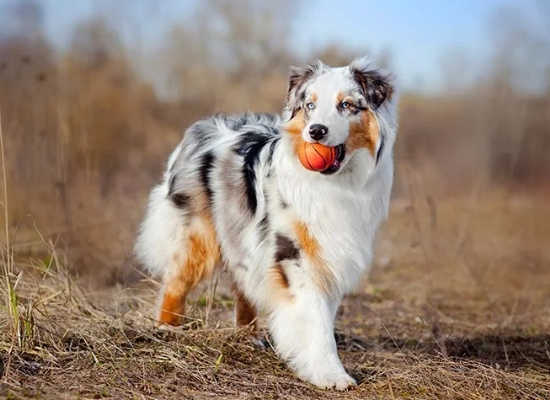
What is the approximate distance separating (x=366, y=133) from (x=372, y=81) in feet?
1.08

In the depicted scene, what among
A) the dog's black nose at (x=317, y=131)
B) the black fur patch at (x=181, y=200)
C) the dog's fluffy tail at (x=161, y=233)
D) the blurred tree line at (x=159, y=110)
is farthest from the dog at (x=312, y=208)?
the blurred tree line at (x=159, y=110)

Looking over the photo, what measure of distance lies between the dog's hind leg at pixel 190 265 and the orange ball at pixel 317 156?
113 centimetres

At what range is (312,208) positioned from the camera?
4.82 meters

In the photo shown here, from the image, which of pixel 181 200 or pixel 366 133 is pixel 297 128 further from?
pixel 181 200

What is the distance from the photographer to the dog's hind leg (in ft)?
18.4

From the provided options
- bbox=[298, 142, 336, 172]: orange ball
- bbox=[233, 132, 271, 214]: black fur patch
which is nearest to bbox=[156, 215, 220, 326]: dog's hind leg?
bbox=[233, 132, 271, 214]: black fur patch

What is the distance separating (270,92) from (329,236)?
29.9 ft

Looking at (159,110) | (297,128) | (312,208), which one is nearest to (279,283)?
(312,208)

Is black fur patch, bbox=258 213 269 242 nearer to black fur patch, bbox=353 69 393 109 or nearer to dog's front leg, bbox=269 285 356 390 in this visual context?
dog's front leg, bbox=269 285 356 390

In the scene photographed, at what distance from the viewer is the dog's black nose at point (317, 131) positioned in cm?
448

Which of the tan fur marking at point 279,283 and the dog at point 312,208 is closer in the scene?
the dog at point 312,208

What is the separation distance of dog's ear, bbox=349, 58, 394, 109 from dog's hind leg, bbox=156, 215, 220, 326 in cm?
146

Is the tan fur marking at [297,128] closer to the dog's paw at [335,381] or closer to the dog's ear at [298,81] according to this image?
the dog's ear at [298,81]

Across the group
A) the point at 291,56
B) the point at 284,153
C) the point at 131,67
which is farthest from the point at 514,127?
the point at 284,153
